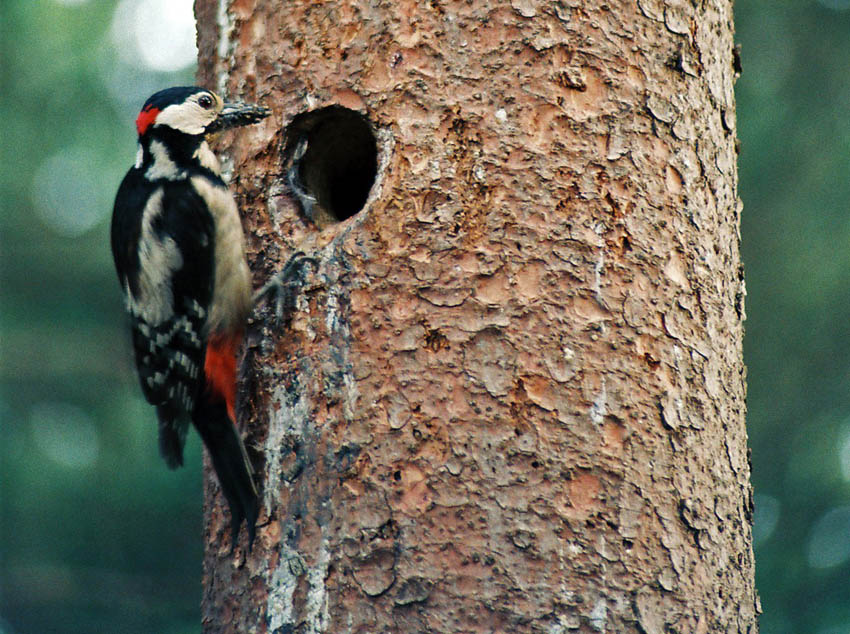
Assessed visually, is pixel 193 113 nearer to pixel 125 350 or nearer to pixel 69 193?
pixel 125 350

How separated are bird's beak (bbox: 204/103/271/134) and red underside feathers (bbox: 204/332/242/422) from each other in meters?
0.49

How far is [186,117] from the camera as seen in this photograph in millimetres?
2869

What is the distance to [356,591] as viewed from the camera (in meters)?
2.10

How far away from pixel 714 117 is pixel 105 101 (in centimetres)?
457

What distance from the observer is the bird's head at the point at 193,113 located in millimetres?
2512

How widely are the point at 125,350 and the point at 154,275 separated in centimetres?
259

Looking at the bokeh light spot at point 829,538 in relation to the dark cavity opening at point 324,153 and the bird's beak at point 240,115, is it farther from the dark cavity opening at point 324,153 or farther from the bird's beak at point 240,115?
the bird's beak at point 240,115

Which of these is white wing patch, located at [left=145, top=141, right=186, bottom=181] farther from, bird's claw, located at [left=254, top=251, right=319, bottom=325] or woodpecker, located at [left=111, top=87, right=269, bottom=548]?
bird's claw, located at [left=254, top=251, right=319, bottom=325]

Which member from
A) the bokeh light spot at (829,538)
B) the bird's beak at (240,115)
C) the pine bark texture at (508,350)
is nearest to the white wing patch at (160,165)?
the bird's beak at (240,115)

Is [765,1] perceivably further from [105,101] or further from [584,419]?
[584,419]

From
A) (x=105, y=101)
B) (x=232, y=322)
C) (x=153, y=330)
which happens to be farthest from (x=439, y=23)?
(x=105, y=101)

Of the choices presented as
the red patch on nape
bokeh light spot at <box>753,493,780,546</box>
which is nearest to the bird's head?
the red patch on nape

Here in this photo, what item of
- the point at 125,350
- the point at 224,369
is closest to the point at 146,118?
the point at 224,369

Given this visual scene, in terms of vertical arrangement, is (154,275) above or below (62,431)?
below
